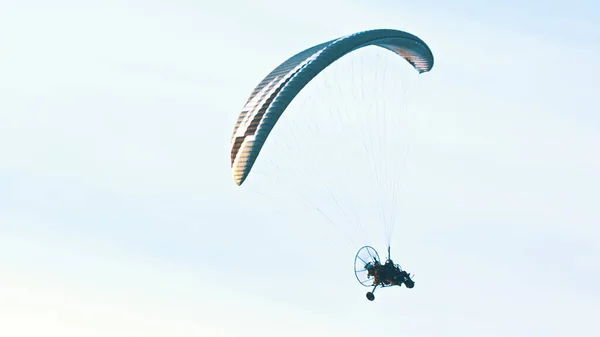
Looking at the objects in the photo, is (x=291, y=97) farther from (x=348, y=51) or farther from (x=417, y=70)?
(x=417, y=70)

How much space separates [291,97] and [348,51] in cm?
342

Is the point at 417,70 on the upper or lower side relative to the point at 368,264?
upper

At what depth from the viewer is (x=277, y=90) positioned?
81688 millimetres

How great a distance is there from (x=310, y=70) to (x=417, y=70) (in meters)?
8.90

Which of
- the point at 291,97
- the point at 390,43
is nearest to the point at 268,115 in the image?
the point at 291,97

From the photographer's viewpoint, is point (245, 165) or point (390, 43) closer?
point (245, 165)

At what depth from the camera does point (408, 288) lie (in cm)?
8269

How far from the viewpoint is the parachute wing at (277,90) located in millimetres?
80250

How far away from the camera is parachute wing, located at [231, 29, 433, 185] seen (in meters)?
80.2

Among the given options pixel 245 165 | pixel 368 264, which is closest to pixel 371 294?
pixel 368 264

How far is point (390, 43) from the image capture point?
281 feet

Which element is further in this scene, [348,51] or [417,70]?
[417,70]

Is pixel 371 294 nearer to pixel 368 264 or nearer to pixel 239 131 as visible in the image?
pixel 368 264

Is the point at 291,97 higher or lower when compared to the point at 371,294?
higher
